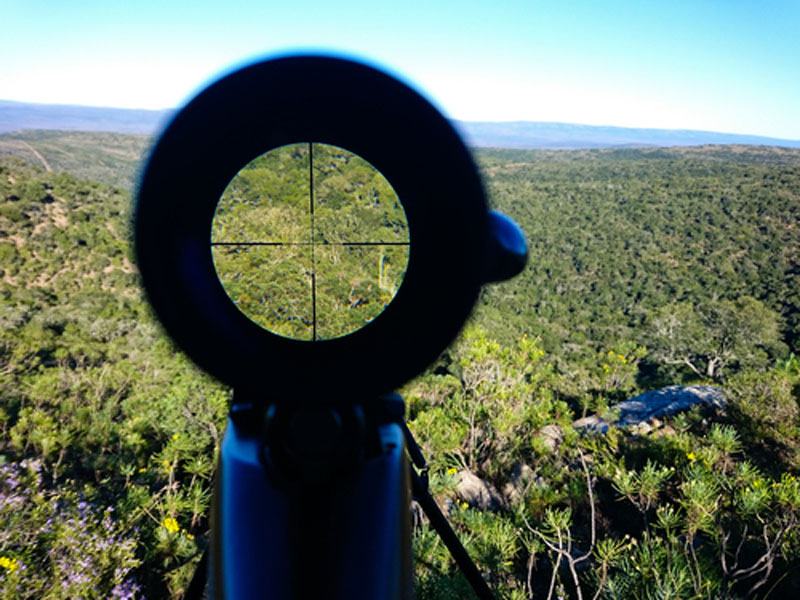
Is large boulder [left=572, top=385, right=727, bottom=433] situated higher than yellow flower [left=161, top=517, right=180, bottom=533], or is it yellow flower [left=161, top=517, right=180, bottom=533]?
yellow flower [left=161, top=517, right=180, bottom=533]

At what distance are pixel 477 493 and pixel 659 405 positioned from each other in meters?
3.43

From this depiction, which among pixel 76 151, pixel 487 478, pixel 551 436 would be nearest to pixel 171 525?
pixel 487 478

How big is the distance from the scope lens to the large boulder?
4506 millimetres

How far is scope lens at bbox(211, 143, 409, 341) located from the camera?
0.91 metres

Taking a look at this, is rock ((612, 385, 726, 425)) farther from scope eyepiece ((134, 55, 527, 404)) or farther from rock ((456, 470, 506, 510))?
scope eyepiece ((134, 55, 527, 404))

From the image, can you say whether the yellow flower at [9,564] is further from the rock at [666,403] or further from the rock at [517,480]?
the rock at [666,403]

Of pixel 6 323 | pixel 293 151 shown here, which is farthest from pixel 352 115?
pixel 6 323

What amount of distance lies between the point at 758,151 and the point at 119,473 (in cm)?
8260

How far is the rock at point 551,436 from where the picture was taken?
4.29 m

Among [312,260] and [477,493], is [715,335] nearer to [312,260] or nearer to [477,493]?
[477,493]

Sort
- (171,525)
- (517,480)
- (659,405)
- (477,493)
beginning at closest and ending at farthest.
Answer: (171,525) < (477,493) < (517,480) < (659,405)

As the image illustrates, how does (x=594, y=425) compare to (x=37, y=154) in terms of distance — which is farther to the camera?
(x=37, y=154)

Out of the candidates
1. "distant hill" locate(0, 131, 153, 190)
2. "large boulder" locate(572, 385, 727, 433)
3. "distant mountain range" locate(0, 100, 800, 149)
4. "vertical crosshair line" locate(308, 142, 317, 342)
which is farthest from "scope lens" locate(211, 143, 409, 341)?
"distant mountain range" locate(0, 100, 800, 149)

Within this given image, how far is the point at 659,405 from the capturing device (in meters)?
5.87
